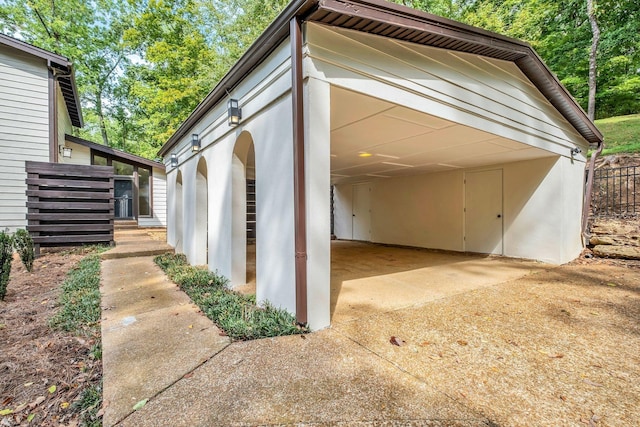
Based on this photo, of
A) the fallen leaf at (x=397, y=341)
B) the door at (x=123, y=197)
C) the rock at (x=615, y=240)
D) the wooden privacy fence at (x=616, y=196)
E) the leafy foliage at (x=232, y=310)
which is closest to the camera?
the fallen leaf at (x=397, y=341)

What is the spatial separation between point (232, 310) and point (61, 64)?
9.19 metres

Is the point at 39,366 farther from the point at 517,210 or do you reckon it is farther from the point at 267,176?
the point at 517,210

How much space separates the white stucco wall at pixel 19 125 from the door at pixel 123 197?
3981mm

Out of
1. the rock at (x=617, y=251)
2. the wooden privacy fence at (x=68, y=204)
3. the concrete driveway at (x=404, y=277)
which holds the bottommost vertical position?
the concrete driveway at (x=404, y=277)

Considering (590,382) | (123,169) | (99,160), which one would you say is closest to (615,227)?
(590,382)

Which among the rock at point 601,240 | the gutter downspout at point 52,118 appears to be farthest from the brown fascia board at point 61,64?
the rock at point 601,240

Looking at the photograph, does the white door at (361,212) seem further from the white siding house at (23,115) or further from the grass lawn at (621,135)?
the white siding house at (23,115)

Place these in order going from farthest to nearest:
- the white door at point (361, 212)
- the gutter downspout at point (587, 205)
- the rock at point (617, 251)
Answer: the white door at point (361, 212)
the gutter downspout at point (587, 205)
the rock at point (617, 251)

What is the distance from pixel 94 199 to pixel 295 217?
683cm

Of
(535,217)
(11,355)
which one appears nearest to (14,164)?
(11,355)

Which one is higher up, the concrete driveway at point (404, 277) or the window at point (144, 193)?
the window at point (144, 193)

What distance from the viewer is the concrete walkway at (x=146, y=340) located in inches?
70.8

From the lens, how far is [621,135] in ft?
35.6

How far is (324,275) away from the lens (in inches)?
105
